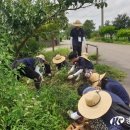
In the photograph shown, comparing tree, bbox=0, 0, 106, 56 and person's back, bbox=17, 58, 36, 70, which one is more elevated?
tree, bbox=0, 0, 106, 56

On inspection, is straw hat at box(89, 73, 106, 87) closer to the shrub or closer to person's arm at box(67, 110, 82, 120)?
person's arm at box(67, 110, 82, 120)

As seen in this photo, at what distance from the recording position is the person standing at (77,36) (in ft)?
56.4

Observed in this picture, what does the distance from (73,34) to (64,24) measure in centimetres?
259

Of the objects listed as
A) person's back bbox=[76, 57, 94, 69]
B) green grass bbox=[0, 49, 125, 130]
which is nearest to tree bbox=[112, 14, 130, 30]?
person's back bbox=[76, 57, 94, 69]

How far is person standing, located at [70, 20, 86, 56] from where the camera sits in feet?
56.4

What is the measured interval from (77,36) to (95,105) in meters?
10.6

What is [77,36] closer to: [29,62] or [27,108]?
[29,62]

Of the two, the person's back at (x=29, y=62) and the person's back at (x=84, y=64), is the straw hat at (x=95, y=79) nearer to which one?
the person's back at (x=29, y=62)

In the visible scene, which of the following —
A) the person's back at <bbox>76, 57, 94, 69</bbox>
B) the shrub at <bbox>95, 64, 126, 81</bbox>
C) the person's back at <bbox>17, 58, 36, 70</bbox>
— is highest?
the person's back at <bbox>17, 58, 36, 70</bbox>

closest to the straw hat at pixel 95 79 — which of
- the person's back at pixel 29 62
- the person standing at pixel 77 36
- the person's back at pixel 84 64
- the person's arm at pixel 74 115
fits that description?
the person's arm at pixel 74 115

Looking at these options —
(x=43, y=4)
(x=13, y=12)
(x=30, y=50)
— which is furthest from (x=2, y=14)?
(x=30, y=50)

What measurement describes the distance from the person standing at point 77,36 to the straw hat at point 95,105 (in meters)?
10.1

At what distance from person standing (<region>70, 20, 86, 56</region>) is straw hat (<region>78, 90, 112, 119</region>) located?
33.1 feet

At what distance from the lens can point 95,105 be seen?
6914 mm
